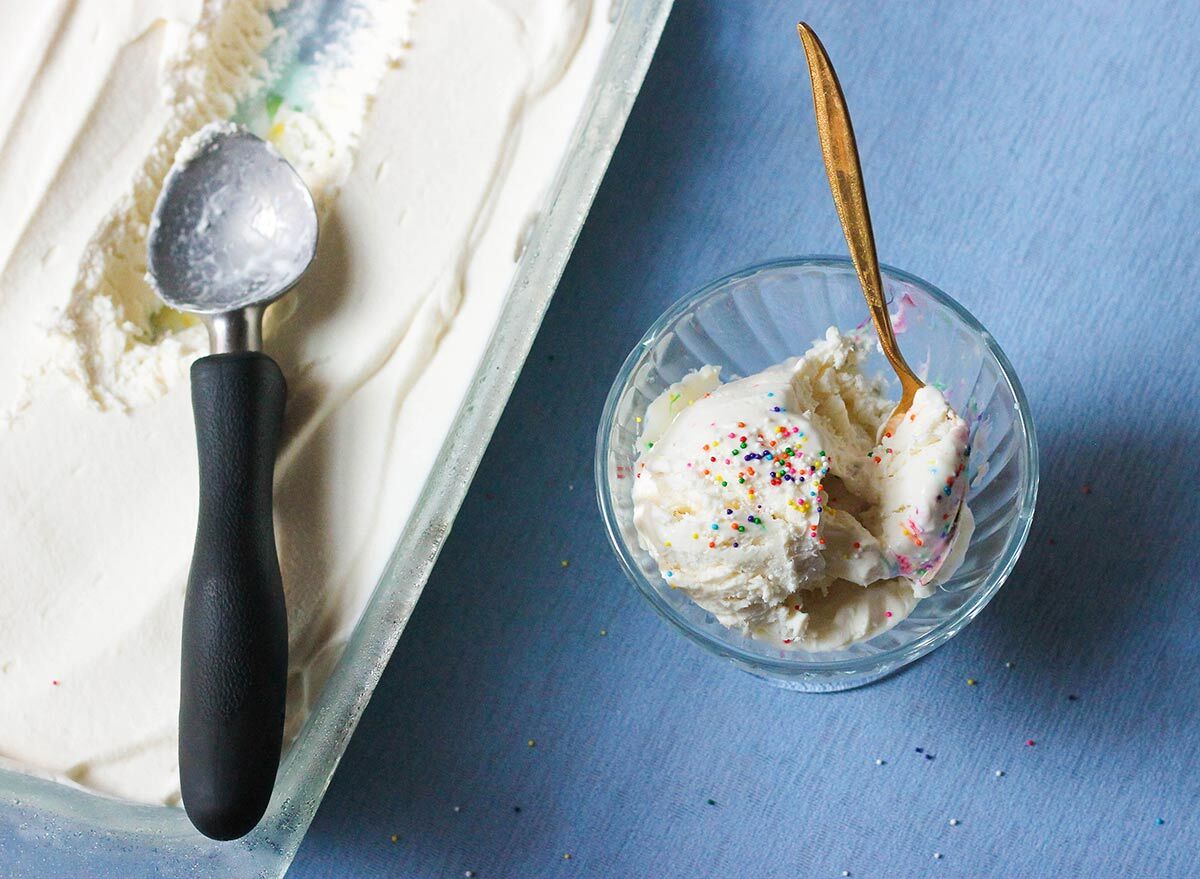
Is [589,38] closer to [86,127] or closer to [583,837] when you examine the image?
[86,127]

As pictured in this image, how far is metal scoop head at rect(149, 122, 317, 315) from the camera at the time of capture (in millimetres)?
1104

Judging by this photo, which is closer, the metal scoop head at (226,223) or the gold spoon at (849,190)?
the gold spoon at (849,190)

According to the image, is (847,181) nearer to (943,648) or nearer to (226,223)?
(943,648)

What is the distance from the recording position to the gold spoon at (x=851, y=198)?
974mm

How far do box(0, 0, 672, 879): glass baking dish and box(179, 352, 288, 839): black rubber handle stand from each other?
0.07 m

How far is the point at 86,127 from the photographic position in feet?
3.66

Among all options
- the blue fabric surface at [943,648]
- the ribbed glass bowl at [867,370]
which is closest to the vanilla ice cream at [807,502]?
the ribbed glass bowl at [867,370]

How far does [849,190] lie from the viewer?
3.24 feet

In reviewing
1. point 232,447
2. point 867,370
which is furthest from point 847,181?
point 232,447

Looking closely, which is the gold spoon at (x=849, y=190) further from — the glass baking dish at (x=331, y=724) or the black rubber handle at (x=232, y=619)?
the black rubber handle at (x=232, y=619)

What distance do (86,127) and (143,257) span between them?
0.14 m

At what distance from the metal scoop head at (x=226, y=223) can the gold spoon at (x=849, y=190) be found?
1.68 ft

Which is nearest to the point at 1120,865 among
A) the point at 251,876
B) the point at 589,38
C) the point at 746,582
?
the point at 746,582

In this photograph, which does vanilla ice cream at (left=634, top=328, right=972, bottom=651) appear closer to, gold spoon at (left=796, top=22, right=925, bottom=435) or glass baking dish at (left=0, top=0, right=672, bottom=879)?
gold spoon at (left=796, top=22, right=925, bottom=435)
